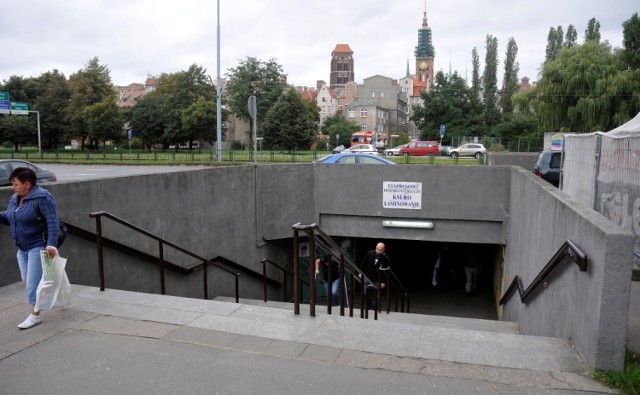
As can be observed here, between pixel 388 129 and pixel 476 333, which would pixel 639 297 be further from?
pixel 388 129

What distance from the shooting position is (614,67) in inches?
1487

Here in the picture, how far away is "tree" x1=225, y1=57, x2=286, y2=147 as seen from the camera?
60500 mm

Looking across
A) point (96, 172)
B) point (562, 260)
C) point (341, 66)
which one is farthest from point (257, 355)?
point (341, 66)

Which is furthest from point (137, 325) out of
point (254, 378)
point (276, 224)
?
point (276, 224)

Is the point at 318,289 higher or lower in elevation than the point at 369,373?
lower

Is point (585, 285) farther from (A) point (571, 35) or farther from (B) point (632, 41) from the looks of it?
(A) point (571, 35)

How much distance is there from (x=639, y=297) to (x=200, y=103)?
52.3 meters

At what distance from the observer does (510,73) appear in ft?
262

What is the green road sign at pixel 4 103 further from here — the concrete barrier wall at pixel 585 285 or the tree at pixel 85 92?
the concrete barrier wall at pixel 585 285

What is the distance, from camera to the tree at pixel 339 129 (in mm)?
78125

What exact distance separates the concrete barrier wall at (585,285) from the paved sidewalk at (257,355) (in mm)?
287

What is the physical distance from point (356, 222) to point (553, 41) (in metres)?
67.8

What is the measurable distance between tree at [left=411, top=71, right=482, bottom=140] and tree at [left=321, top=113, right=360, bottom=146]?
1251cm

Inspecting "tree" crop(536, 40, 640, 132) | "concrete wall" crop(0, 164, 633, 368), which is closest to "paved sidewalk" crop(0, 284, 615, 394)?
"concrete wall" crop(0, 164, 633, 368)
